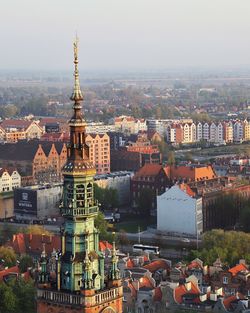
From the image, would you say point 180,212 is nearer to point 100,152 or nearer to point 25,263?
point 25,263

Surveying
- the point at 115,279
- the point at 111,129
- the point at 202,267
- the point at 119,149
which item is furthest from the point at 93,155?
the point at 115,279

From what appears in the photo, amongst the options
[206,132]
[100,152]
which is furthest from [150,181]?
[206,132]

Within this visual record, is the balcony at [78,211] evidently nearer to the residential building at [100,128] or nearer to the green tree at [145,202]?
the green tree at [145,202]

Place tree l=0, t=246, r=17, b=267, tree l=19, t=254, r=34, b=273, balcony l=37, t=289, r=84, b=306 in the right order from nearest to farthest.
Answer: balcony l=37, t=289, r=84, b=306, tree l=19, t=254, r=34, b=273, tree l=0, t=246, r=17, b=267

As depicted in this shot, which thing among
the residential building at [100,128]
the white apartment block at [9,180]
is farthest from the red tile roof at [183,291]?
the residential building at [100,128]

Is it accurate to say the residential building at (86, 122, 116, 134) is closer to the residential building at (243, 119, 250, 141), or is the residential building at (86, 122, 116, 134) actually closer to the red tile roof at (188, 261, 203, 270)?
the residential building at (243, 119, 250, 141)

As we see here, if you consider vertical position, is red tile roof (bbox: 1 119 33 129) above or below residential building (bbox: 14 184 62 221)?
above

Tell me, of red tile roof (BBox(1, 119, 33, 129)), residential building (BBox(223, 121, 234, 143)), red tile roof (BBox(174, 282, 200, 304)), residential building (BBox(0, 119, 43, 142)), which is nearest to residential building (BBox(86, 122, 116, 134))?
residential building (BBox(0, 119, 43, 142))
